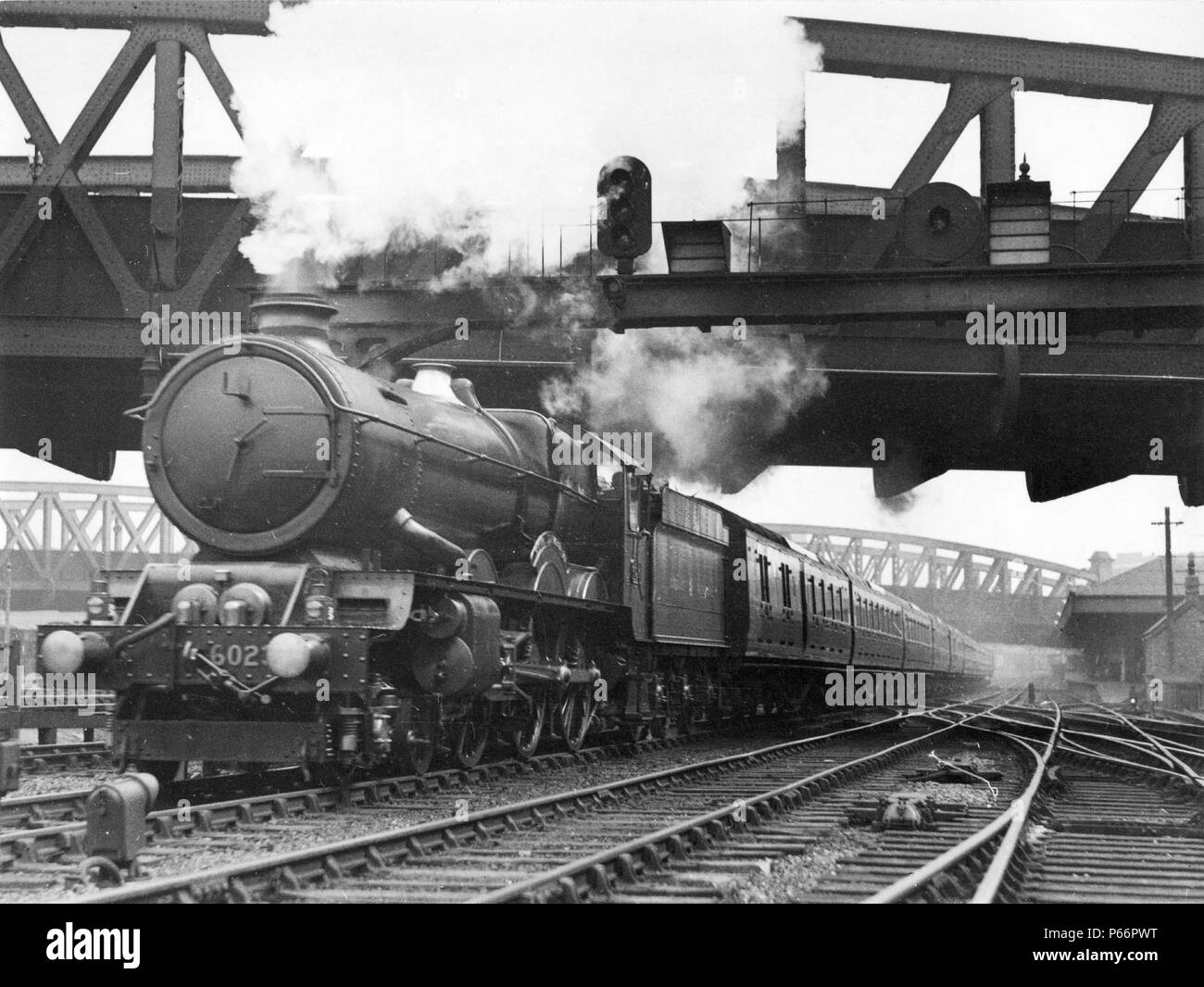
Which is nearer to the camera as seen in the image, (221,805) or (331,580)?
(221,805)

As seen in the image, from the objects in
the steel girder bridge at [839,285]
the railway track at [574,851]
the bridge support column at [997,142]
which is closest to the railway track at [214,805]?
the railway track at [574,851]

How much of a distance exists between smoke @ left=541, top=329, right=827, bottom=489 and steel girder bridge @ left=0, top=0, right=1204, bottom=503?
0.32 meters

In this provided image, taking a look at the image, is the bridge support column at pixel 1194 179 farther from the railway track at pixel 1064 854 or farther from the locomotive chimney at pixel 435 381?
the locomotive chimney at pixel 435 381

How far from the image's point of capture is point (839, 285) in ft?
41.1

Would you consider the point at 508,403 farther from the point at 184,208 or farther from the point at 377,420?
the point at 377,420

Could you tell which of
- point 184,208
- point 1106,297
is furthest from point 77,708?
point 1106,297

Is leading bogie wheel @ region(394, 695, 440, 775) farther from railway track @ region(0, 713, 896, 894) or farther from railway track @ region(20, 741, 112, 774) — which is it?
railway track @ region(20, 741, 112, 774)

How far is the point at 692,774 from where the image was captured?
11.7 m

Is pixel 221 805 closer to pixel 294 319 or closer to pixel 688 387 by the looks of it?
pixel 294 319

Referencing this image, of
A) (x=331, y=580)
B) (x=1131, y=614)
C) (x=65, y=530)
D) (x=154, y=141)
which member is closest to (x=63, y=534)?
(x=65, y=530)

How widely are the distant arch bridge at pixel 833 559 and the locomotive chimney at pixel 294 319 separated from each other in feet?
65.6

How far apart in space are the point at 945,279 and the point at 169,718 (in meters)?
7.44

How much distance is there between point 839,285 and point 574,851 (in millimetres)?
6864

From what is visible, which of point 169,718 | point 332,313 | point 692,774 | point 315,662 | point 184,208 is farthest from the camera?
point 184,208
